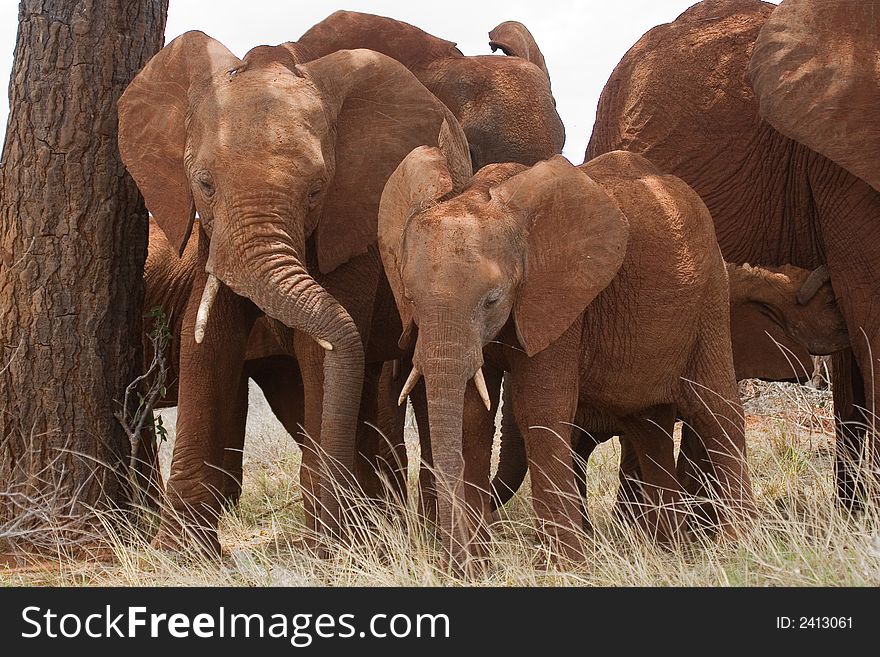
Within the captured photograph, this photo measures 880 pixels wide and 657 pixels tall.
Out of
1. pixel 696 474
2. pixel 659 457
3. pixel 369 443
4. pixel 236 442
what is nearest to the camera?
pixel 659 457

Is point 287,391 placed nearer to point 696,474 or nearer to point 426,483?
point 426,483

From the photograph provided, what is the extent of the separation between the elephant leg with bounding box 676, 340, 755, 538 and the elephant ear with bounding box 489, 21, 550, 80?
11.2 ft

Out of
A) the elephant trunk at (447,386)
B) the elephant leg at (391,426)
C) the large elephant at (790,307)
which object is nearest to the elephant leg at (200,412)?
the elephant leg at (391,426)

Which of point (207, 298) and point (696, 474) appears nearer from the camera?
point (207, 298)

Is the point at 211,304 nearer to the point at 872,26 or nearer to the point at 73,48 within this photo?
the point at 73,48

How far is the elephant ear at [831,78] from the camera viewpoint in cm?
754

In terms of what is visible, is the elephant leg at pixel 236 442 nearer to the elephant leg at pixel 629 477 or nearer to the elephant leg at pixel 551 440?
the elephant leg at pixel 629 477

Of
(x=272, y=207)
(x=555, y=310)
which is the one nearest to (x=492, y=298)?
(x=555, y=310)

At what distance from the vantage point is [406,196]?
6.16m

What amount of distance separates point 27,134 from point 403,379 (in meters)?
2.35

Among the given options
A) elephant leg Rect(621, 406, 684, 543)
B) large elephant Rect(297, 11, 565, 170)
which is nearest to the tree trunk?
large elephant Rect(297, 11, 565, 170)

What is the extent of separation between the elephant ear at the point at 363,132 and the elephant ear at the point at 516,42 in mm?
2632

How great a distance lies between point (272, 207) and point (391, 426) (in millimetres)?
2319

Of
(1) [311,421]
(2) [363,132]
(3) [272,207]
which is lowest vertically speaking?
(1) [311,421]
